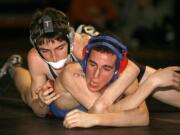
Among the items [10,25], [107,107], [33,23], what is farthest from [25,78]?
[10,25]

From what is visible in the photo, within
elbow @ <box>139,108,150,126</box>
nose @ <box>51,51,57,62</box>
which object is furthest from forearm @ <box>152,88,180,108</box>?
nose @ <box>51,51,57,62</box>

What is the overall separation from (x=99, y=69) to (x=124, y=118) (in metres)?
0.34

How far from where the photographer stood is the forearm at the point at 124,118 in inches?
165

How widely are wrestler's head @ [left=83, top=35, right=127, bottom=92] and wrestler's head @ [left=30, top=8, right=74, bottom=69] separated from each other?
0.35 meters

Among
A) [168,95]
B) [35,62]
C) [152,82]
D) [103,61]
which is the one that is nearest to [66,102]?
[35,62]

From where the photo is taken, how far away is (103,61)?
420 cm

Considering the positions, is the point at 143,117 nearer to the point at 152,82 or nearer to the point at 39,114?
the point at 152,82

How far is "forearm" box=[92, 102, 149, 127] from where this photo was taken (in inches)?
165

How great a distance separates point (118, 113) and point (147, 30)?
7019mm

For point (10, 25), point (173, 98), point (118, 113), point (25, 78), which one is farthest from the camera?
point (10, 25)

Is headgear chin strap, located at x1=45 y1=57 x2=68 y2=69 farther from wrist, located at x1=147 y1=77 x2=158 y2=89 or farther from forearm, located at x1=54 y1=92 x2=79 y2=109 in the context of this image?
wrist, located at x1=147 y1=77 x2=158 y2=89

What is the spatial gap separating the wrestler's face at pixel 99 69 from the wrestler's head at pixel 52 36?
0.37 meters

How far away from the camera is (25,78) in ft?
18.0

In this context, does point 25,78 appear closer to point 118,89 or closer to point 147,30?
point 118,89
